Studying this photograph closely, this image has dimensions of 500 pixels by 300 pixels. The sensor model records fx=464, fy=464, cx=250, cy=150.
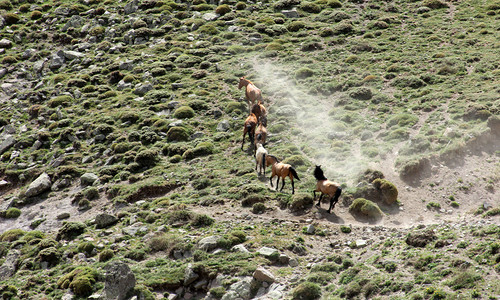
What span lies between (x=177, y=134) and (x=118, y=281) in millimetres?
17308

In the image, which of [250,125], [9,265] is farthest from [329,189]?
[9,265]

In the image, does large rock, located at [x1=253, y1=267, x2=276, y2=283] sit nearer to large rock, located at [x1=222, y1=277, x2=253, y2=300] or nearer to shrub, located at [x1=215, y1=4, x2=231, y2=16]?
large rock, located at [x1=222, y1=277, x2=253, y2=300]

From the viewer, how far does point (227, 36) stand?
5172cm

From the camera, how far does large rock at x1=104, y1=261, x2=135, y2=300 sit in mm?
17828

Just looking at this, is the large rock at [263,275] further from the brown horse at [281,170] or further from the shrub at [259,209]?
the brown horse at [281,170]

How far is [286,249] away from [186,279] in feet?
14.0

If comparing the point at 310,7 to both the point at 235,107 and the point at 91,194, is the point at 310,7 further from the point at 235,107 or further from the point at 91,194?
the point at 91,194

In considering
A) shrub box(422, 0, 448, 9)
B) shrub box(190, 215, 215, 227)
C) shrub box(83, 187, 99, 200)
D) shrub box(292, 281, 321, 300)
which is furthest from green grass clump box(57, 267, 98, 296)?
shrub box(422, 0, 448, 9)

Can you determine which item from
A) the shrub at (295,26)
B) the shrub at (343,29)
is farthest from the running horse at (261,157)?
the shrub at (295,26)

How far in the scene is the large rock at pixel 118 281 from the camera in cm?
1783

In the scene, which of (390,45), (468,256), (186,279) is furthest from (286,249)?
(390,45)

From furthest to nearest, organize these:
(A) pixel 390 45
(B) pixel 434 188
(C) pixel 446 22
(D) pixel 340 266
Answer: (C) pixel 446 22 → (A) pixel 390 45 → (B) pixel 434 188 → (D) pixel 340 266

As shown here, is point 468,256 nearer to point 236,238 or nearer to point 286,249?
point 286,249

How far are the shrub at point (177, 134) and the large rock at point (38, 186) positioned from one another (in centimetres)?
883
